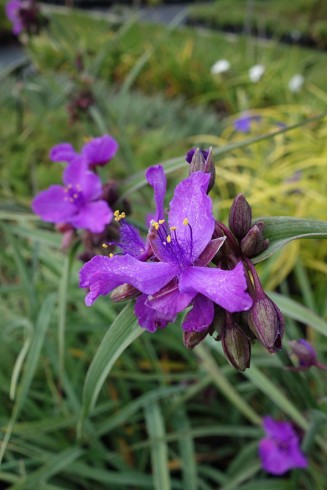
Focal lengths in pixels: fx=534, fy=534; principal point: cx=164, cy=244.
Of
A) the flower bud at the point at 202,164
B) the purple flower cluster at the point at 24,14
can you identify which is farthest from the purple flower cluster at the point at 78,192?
the purple flower cluster at the point at 24,14

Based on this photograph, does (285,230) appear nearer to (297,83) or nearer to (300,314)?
(300,314)

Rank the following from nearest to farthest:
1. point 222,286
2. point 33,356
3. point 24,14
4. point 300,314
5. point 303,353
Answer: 1. point 222,286
2. point 303,353
3. point 300,314
4. point 33,356
5. point 24,14

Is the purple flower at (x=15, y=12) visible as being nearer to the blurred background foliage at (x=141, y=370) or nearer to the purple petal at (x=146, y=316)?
the blurred background foliage at (x=141, y=370)

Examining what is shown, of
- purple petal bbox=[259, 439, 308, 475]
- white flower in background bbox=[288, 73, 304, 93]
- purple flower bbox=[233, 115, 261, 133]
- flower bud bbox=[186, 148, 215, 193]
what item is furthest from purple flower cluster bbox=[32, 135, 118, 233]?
white flower in background bbox=[288, 73, 304, 93]

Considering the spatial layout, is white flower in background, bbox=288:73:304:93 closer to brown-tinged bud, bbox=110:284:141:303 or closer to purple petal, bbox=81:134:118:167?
purple petal, bbox=81:134:118:167

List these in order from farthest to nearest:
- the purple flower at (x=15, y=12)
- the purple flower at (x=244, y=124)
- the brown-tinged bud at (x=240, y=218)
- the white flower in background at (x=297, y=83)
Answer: the white flower in background at (x=297, y=83), the purple flower at (x=244, y=124), the purple flower at (x=15, y=12), the brown-tinged bud at (x=240, y=218)

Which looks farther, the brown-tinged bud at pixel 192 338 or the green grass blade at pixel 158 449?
the green grass blade at pixel 158 449

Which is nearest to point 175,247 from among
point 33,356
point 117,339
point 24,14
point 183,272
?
A: point 183,272

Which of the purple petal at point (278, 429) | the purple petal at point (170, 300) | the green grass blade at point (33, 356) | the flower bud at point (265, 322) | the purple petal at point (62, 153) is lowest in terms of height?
the purple petal at point (278, 429)

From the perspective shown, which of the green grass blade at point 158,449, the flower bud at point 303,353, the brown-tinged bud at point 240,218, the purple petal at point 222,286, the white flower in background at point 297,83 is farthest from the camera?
the white flower in background at point 297,83
